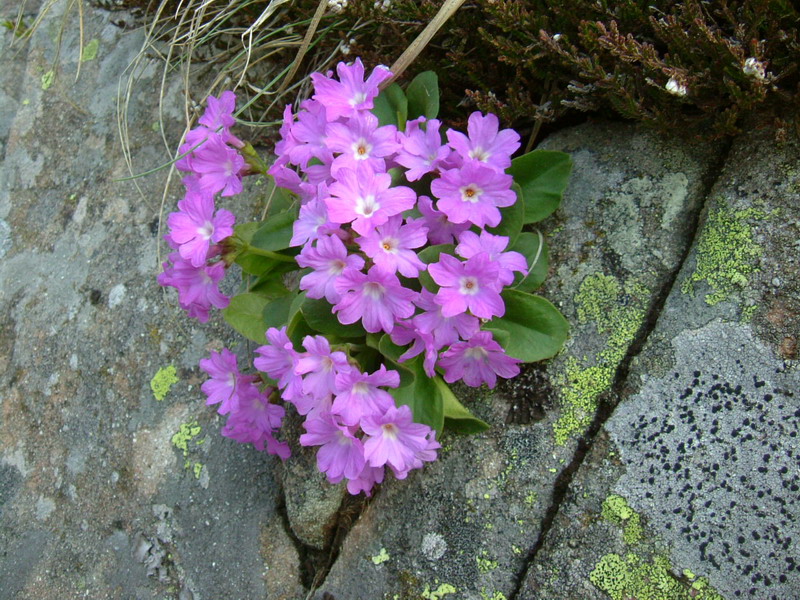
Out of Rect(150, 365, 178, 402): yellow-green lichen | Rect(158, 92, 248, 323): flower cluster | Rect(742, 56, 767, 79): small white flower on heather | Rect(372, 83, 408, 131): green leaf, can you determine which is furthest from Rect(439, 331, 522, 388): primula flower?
Rect(150, 365, 178, 402): yellow-green lichen

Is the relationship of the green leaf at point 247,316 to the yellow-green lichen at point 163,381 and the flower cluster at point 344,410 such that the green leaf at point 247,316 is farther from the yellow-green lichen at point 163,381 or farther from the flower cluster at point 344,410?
the yellow-green lichen at point 163,381

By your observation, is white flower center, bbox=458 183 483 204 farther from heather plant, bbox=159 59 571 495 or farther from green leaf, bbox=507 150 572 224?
green leaf, bbox=507 150 572 224

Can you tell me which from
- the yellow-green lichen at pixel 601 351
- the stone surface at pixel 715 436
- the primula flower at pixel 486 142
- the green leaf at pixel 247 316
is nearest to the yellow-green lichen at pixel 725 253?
the stone surface at pixel 715 436

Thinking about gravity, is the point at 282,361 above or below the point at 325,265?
below

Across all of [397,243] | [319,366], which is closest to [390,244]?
[397,243]

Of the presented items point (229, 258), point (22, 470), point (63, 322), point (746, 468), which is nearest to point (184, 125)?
point (63, 322)

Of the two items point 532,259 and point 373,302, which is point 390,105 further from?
point 373,302
